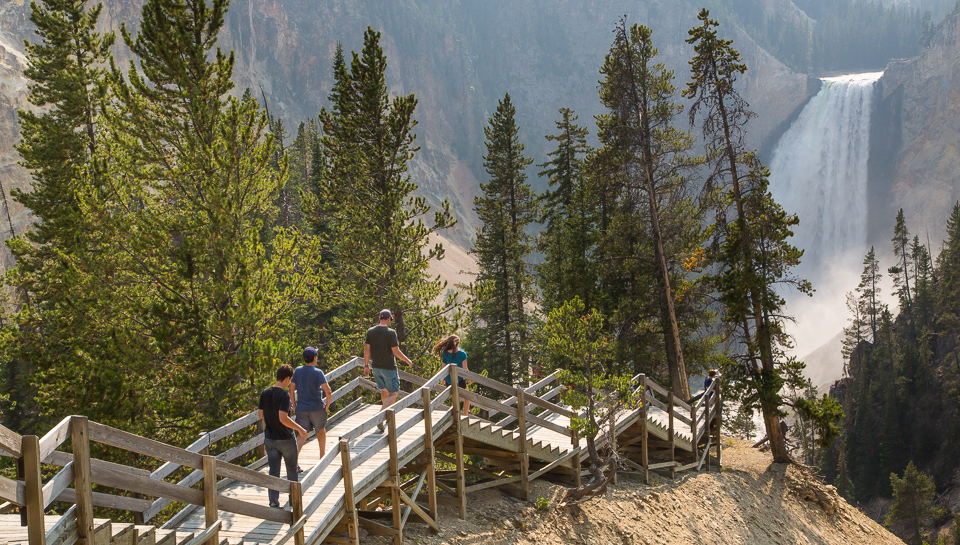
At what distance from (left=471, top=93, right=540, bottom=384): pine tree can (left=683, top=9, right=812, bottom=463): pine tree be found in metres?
11.7

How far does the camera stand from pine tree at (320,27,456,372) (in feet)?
61.6

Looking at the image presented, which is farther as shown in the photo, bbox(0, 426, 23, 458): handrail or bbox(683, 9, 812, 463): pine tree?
bbox(683, 9, 812, 463): pine tree

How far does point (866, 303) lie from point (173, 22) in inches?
2623

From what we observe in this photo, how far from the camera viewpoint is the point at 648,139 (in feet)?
64.7

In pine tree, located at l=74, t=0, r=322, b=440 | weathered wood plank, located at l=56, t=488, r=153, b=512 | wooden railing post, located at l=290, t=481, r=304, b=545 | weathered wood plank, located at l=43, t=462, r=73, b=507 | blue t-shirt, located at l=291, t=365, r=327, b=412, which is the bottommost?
wooden railing post, located at l=290, t=481, r=304, b=545

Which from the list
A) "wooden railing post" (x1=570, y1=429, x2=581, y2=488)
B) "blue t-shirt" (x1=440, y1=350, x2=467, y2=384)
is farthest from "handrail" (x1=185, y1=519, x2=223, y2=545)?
"wooden railing post" (x1=570, y1=429, x2=581, y2=488)

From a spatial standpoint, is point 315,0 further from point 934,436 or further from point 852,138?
point 934,436

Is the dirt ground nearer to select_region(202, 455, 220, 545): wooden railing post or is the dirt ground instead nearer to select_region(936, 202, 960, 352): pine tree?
select_region(202, 455, 220, 545): wooden railing post

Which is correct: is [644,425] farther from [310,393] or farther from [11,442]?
[11,442]

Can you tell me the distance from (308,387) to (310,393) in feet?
0.31

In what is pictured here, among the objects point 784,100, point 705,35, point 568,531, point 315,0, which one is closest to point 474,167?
point 315,0

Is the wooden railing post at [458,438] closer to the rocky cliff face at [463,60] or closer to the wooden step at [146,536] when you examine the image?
the wooden step at [146,536]

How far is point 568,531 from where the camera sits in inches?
427

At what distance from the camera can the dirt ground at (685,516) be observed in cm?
1043
